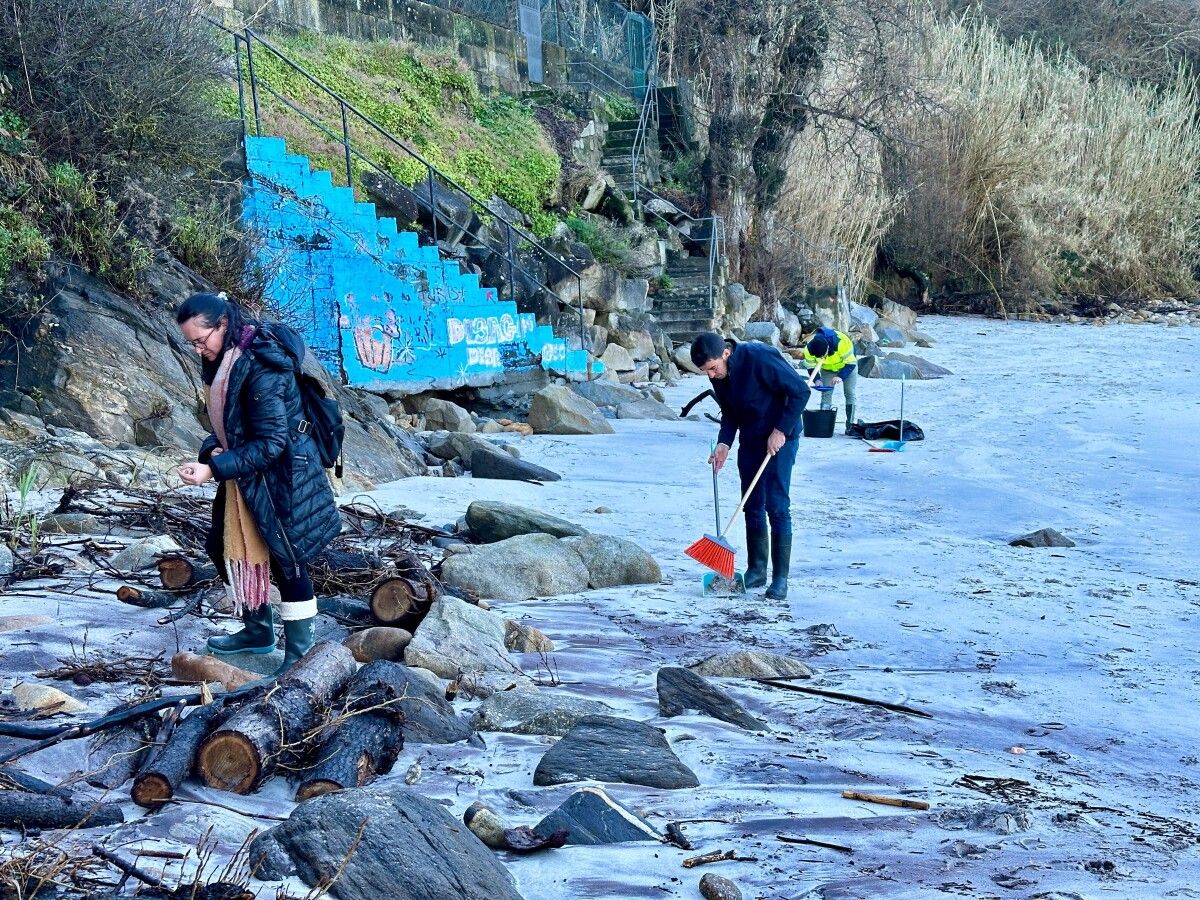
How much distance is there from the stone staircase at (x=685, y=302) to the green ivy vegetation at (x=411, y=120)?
9.04 ft

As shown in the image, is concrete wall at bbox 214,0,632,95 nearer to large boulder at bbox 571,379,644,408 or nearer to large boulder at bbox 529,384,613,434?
large boulder at bbox 571,379,644,408

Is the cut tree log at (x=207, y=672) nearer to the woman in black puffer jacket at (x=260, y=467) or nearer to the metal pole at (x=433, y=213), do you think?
the woman in black puffer jacket at (x=260, y=467)

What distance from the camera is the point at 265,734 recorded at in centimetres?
361

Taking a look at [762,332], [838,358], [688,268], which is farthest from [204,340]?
[688,268]

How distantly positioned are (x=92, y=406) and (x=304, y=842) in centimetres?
665

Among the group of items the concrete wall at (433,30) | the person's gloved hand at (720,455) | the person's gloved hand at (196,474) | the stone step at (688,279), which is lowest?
the person's gloved hand at (720,455)

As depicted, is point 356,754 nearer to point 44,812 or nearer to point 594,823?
point 594,823

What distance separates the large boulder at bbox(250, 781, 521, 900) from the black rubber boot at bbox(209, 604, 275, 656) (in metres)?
1.86

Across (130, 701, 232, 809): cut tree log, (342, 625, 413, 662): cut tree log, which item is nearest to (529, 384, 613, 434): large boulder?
(342, 625, 413, 662): cut tree log

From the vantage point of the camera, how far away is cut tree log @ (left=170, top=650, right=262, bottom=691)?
435cm

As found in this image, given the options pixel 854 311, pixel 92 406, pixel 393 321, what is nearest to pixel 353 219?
pixel 393 321

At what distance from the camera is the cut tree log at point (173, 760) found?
3375 millimetres

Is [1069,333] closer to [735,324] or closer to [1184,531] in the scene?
[735,324]

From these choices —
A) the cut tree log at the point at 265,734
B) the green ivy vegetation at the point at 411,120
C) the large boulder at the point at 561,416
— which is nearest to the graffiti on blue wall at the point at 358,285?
the large boulder at the point at 561,416
